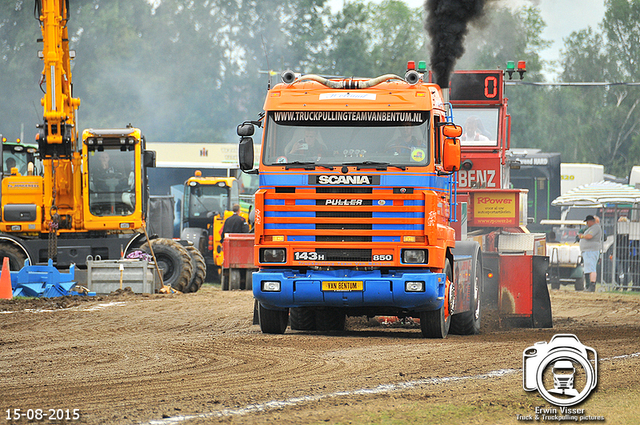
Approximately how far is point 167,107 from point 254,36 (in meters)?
8.90

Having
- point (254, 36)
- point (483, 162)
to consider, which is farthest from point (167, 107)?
point (483, 162)

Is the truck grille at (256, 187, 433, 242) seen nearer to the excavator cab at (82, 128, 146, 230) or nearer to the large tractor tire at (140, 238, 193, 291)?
the excavator cab at (82, 128, 146, 230)

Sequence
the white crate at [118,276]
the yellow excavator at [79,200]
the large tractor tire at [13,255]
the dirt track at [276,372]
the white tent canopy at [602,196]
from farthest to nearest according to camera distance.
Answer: the white tent canopy at [602,196] → the yellow excavator at [79,200] → the large tractor tire at [13,255] → the white crate at [118,276] → the dirt track at [276,372]

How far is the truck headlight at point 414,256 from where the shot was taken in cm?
1155

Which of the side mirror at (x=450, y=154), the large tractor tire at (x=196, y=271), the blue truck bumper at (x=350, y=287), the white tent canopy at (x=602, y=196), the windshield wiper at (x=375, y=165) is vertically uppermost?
the side mirror at (x=450, y=154)

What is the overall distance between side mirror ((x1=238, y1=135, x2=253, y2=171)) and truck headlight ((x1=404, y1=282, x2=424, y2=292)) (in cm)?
247

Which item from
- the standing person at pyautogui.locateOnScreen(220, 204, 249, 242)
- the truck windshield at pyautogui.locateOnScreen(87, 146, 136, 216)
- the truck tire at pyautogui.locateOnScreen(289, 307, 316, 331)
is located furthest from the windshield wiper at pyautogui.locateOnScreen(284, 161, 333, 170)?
the standing person at pyautogui.locateOnScreen(220, 204, 249, 242)

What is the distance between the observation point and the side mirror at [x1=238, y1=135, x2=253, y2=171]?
1196 centimetres

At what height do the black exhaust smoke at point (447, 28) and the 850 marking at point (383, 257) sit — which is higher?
the black exhaust smoke at point (447, 28)

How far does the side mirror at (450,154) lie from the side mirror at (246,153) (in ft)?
7.92

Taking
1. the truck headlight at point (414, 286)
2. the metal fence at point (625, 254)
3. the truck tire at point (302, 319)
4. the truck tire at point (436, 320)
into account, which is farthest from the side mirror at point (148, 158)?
the metal fence at point (625, 254)

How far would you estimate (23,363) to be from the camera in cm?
985

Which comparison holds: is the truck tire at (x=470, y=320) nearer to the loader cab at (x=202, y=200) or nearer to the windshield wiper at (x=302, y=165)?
the windshield wiper at (x=302, y=165)

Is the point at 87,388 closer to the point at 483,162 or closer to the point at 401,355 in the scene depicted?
the point at 401,355
